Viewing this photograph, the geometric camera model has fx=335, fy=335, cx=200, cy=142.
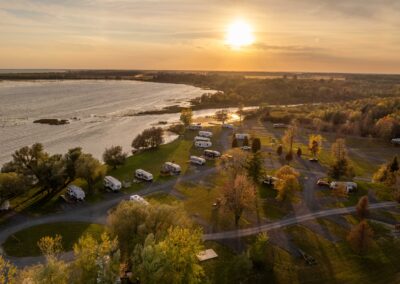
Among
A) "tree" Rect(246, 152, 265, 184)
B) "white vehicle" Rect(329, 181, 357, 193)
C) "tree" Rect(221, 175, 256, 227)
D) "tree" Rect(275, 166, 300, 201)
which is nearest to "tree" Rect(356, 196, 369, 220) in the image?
"tree" Rect(275, 166, 300, 201)

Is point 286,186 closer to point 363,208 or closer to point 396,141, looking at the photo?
point 363,208

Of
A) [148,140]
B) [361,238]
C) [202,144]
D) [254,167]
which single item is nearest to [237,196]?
[254,167]

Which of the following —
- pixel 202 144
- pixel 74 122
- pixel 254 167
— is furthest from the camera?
pixel 74 122

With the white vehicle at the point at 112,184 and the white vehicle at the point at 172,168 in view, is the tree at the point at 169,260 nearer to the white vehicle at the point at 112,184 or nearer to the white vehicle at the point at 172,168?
the white vehicle at the point at 112,184

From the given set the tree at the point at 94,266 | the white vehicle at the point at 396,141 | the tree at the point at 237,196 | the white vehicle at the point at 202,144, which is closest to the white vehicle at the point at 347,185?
the tree at the point at 237,196

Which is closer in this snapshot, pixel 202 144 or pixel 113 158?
pixel 113 158

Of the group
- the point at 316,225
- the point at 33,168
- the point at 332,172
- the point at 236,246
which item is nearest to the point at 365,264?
the point at 316,225
